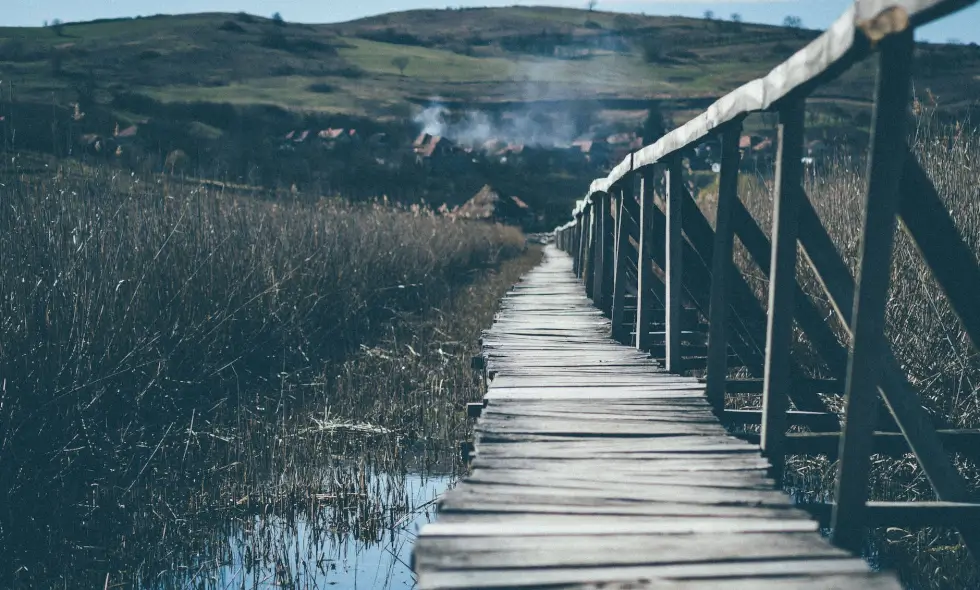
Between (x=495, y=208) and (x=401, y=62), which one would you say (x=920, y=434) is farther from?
(x=401, y=62)

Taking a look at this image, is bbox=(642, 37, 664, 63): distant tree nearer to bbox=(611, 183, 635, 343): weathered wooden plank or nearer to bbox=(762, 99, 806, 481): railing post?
bbox=(611, 183, 635, 343): weathered wooden plank

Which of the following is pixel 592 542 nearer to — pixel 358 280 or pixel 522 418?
pixel 522 418

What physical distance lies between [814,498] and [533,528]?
2.77m

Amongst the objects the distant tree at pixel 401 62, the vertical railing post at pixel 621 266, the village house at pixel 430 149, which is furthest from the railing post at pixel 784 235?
the distant tree at pixel 401 62

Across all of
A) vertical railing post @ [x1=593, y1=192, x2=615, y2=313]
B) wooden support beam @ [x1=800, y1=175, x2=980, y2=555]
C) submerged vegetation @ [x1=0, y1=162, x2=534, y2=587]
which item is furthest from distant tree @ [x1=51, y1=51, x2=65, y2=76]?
wooden support beam @ [x1=800, y1=175, x2=980, y2=555]

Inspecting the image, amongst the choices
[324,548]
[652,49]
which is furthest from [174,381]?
[652,49]

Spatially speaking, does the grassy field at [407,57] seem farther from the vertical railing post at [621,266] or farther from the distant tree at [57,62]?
the vertical railing post at [621,266]

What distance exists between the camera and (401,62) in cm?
10256

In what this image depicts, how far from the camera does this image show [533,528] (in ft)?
7.93

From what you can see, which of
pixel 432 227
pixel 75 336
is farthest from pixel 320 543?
pixel 432 227

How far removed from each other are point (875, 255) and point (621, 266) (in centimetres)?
426

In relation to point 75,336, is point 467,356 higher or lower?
lower

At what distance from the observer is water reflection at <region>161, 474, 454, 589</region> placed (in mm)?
3576

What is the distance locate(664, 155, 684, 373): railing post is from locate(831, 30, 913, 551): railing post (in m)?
2.01
